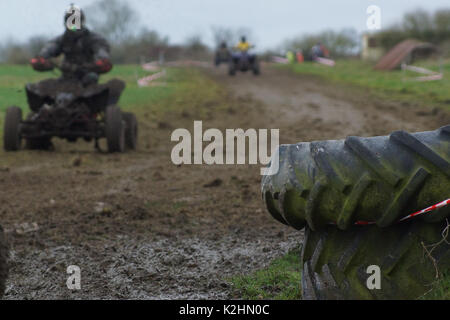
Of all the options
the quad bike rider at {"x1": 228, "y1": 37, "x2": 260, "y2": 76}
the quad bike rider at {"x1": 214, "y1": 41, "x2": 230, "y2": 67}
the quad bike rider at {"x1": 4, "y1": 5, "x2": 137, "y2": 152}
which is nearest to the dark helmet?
the quad bike rider at {"x1": 4, "y1": 5, "x2": 137, "y2": 152}

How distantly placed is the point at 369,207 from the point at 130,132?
23.5 feet

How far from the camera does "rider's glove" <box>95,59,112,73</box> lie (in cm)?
874

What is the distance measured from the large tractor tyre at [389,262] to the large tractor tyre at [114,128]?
634cm

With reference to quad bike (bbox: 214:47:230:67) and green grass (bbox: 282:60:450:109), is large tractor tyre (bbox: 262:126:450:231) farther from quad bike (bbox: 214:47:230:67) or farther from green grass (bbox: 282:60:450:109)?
quad bike (bbox: 214:47:230:67)

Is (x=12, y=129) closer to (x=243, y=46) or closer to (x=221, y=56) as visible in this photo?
(x=243, y=46)

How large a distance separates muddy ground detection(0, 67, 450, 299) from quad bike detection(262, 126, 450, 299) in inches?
29.1

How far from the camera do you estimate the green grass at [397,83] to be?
45.2 ft

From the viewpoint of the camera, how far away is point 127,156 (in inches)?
325

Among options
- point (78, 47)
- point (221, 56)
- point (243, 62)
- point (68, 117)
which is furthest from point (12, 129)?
point (221, 56)

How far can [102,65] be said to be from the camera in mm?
8758

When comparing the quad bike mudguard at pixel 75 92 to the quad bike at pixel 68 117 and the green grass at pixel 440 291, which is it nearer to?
the quad bike at pixel 68 117

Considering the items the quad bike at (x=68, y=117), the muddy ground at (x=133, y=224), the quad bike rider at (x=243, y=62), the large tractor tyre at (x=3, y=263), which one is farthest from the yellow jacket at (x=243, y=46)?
the large tractor tyre at (x=3, y=263)
